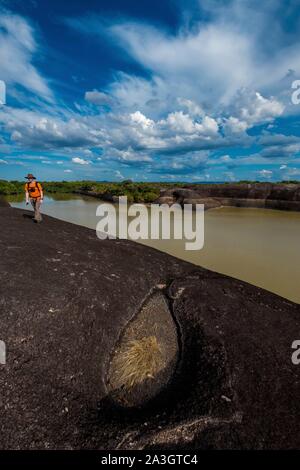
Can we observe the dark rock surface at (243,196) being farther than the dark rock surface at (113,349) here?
Yes

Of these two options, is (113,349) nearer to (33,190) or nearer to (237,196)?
(33,190)

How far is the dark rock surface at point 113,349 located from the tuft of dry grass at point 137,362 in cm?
27

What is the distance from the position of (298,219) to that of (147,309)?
2778 cm

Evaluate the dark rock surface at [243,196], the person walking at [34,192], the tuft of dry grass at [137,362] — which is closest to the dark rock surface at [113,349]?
the tuft of dry grass at [137,362]

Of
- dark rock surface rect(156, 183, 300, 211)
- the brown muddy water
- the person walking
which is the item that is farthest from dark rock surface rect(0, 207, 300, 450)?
dark rock surface rect(156, 183, 300, 211)

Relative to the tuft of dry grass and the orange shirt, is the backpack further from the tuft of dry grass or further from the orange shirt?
the tuft of dry grass

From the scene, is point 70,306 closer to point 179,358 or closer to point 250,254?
point 179,358

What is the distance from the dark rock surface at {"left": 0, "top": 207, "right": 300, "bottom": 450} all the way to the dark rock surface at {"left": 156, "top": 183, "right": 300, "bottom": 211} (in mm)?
32753

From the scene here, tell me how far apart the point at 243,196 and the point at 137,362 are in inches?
1576

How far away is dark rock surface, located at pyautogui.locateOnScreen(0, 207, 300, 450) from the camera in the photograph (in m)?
3.46

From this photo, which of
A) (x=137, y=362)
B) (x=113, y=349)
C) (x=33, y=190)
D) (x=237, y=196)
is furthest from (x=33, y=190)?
(x=237, y=196)

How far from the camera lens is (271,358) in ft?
16.0

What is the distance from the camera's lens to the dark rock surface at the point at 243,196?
36.6 metres

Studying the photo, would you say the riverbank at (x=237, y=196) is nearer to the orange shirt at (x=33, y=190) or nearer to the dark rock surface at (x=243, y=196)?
the dark rock surface at (x=243, y=196)
